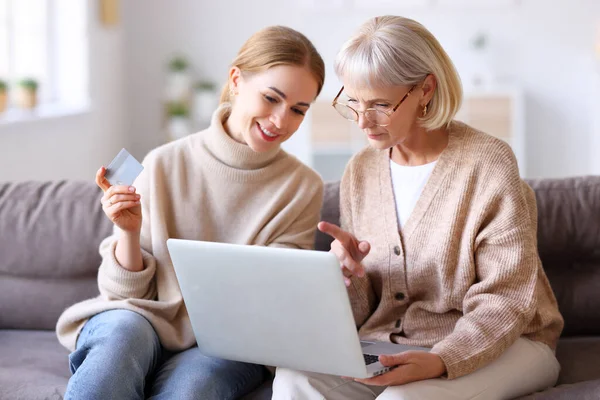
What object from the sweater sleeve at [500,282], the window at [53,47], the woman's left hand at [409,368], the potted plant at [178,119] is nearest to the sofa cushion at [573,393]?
the sweater sleeve at [500,282]

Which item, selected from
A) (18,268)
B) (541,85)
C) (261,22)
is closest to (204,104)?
(261,22)

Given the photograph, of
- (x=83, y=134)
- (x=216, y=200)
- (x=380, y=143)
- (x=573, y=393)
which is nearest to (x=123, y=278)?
(x=216, y=200)

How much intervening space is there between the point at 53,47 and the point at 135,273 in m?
3.69

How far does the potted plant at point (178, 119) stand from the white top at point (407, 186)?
418 centimetres

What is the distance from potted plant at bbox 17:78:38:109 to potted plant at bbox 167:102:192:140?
1.64m

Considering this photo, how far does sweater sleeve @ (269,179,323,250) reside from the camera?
2.01 metres

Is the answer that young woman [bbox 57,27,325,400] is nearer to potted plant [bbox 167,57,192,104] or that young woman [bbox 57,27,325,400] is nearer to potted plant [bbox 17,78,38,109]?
potted plant [bbox 17,78,38,109]

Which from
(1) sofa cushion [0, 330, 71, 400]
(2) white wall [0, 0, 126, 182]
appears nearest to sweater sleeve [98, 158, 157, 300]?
(1) sofa cushion [0, 330, 71, 400]

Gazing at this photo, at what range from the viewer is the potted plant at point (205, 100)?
6016 millimetres

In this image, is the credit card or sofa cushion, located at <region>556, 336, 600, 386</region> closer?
the credit card

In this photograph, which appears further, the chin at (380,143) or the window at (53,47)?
the window at (53,47)

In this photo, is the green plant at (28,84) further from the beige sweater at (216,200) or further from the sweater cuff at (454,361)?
the sweater cuff at (454,361)

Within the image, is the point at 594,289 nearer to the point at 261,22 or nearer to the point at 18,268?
the point at 18,268

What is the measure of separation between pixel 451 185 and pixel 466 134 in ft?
0.42
